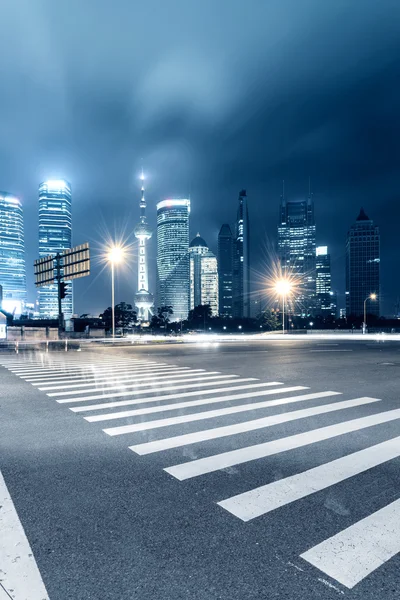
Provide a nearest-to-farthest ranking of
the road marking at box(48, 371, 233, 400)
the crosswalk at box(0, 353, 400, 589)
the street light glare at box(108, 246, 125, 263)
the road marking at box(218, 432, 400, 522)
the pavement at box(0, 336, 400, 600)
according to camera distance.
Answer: the pavement at box(0, 336, 400, 600), the crosswalk at box(0, 353, 400, 589), the road marking at box(218, 432, 400, 522), the road marking at box(48, 371, 233, 400), the street light glare at box(108, 246, 125, 263)

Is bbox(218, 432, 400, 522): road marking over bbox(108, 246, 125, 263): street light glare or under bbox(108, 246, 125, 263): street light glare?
under

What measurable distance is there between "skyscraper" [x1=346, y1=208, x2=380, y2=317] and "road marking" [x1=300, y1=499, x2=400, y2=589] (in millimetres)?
201080

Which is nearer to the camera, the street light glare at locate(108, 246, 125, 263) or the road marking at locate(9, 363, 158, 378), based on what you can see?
the road marking at locate(9, 363, 158, 378)

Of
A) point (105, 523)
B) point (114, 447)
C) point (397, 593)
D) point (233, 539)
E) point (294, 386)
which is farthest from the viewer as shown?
point (294, 386)

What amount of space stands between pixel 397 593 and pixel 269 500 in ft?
4.60

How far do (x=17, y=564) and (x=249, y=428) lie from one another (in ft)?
13.6

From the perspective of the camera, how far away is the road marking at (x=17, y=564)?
8.02 feet

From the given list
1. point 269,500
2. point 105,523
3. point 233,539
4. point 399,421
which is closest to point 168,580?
point 233,539

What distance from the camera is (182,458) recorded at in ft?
15.9

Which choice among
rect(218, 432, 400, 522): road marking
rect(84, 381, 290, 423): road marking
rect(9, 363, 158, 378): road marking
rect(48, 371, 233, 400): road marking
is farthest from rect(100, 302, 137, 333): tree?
rect(218, 432, 400, 522): road marking

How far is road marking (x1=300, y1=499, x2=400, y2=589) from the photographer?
8.61 feet

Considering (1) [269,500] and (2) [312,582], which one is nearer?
(2) [312,582]

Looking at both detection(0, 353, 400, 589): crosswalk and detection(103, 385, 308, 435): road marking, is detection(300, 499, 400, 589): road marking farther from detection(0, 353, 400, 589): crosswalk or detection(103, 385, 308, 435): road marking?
detection(103, 385, 308, 435): road marking

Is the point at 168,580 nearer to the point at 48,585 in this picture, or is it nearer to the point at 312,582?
the point at 48,585
